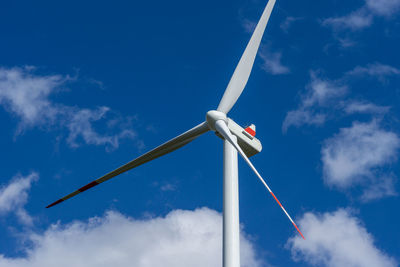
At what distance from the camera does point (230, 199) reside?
77.4 ft

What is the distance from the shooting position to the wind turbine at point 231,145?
2259 centimetres

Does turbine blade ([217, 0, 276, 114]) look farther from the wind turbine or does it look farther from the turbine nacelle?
the turbine nacelle

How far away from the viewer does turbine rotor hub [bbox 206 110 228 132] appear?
2525cm

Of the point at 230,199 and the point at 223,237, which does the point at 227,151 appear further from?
the point at 223,237

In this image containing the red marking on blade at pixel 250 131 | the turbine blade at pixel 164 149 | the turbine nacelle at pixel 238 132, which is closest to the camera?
the turbine nacelle at pixel 238 132

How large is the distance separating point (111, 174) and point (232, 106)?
870cm

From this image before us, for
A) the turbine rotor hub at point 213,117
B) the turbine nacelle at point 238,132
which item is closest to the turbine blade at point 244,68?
the turbine nacelle at point 238,132

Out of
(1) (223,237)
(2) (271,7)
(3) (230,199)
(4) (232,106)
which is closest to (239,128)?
(4) (232,106)

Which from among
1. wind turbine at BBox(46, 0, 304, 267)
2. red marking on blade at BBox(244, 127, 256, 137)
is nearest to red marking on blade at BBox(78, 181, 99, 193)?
wind turbine at BBox(46, 0, 304, 267)

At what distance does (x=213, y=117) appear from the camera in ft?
82.8

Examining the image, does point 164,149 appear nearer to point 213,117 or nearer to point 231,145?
point 213,117

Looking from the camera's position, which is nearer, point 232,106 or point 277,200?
point 277,200

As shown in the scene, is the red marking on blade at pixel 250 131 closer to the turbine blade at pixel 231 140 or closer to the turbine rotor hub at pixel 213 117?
the turbine rotor hub at pixel 213 117

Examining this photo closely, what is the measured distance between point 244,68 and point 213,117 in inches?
214
